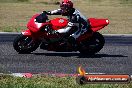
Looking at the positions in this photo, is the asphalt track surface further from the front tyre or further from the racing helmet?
the racing helmet

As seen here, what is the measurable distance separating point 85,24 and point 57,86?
663 centimetres

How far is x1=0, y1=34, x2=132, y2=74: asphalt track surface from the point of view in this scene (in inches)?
503

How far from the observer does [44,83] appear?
389 inches

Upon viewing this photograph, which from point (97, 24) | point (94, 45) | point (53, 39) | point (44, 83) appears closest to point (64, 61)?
point (53, 39)

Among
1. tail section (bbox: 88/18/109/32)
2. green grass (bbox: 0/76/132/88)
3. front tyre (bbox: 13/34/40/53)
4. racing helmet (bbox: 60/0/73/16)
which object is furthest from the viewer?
tail section (bbox: 88/18/109/32)

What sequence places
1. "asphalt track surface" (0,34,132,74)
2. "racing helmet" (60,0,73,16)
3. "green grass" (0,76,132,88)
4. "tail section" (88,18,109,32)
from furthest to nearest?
1. "tail section" (88,18,109,32)
2. "racing helmet" (60,0,73,16)
3. "asphalt track surface" (0,34,132,74)
4. "green grass" (0,76,132,88)

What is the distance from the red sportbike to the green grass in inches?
193

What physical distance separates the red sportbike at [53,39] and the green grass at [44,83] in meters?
4.89

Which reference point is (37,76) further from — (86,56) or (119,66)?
(86,56)

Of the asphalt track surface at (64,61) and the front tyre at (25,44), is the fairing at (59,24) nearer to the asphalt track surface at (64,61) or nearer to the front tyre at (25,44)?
the front tyre at (25,44)

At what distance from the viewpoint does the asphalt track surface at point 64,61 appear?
1277cm

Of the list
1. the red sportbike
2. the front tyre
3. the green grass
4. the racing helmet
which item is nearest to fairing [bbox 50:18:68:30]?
the red sportbike

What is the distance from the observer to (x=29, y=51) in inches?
615

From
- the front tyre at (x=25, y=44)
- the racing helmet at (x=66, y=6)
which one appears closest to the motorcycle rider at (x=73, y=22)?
the racing helmet at (x=66, y=6)
